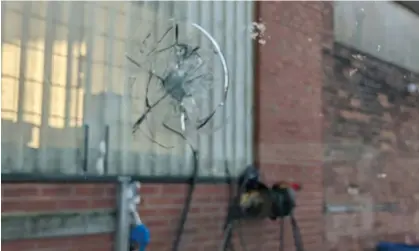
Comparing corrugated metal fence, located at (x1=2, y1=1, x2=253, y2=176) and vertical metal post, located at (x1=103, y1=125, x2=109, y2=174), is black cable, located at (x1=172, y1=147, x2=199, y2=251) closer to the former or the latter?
corrugated metal fence, located at (x1=2, y1=1, x2=253, y2=176)

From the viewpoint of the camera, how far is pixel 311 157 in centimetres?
586

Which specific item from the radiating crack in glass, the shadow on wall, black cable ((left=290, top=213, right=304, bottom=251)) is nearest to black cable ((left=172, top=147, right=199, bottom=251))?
the radiating crack in glass

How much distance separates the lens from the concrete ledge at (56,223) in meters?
3.55

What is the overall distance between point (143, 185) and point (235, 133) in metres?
1.04

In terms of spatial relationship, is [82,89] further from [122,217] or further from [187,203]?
[187,203]

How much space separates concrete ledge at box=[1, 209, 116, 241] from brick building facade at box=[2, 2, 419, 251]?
39 mm

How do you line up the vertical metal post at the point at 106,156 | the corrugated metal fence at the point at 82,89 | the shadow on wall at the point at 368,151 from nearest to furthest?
the corrugated metal fence at the point at 82,89 → the vertical metal post at the point at 106,156 → the shadow on wall at the point at 368,151

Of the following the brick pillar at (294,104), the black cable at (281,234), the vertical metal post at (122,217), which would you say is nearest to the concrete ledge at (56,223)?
the vertical metal post at (122,217)

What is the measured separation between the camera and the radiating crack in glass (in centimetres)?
450

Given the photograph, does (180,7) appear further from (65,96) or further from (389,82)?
(389,82)

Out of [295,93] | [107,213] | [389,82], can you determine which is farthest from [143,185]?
[389,82]

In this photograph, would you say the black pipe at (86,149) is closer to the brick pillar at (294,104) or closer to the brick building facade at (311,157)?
the brick building facade at (311,157)

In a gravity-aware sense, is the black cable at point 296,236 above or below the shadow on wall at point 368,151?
below

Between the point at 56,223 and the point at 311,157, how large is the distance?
8.84 feet
